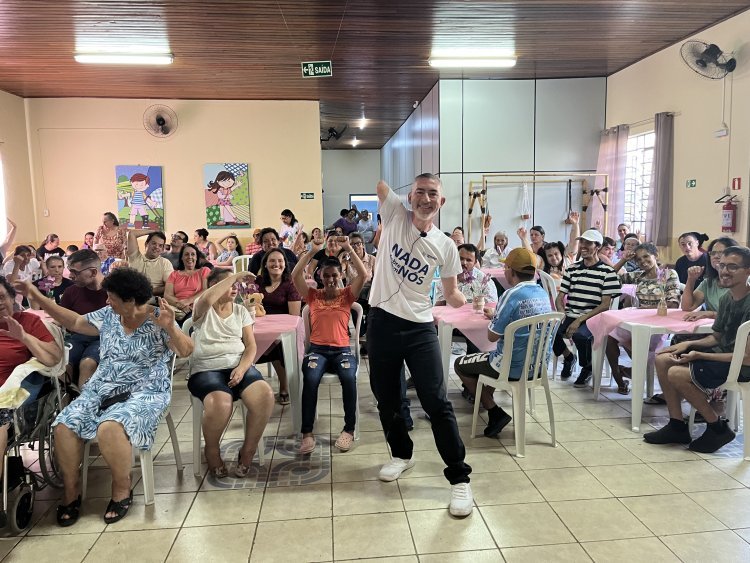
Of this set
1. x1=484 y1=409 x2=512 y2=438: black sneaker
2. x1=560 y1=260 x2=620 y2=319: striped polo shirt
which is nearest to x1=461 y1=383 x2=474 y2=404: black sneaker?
x1=484 y1=409 x2=512 y2=438: black sneaker

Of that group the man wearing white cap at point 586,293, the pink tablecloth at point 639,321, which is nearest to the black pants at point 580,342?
the man wearing white cap at point 586,293

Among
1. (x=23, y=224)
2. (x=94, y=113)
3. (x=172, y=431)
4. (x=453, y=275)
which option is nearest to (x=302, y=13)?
(x=453, y=275)

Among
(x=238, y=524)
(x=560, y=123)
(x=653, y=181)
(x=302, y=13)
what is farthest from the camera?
(x=560, y=123)

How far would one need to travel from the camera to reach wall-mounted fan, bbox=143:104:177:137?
8547mm

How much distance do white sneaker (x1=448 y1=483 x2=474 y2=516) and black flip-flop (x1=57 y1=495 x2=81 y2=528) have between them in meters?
1.71

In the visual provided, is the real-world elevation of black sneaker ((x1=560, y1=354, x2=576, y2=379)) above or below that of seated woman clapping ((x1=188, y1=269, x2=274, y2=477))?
below

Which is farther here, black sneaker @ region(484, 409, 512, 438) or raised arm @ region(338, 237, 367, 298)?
black sneaker @ region(484, 409, 512, 438)

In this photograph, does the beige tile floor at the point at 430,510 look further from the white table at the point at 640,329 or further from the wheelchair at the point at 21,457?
the white table at the point at 640,329

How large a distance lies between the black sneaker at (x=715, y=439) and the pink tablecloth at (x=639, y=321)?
22.3 inches

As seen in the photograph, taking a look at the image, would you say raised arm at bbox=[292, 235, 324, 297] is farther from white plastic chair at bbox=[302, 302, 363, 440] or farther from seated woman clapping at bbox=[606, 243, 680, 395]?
seated woman clapping at bbox=[606, 243, 680, 395]

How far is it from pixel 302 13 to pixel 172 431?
13.5 ft

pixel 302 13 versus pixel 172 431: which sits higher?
pixel 302 13

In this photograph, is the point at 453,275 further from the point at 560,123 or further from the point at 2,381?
the point at 560,123

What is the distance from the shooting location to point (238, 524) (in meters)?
2.37
